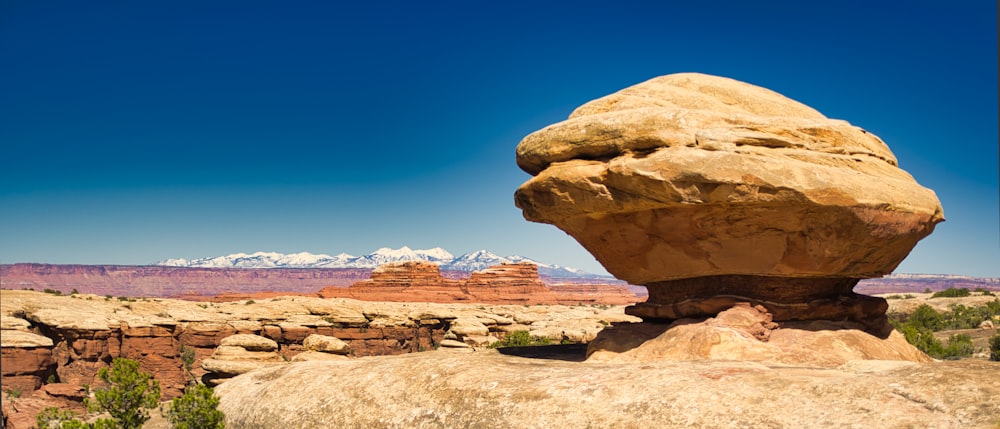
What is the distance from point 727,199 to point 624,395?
4247 millimetres

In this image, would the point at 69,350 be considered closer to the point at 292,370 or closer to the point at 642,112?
the point at 292,370

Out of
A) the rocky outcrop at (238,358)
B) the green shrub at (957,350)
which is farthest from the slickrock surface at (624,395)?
the green shrub at (957,350)

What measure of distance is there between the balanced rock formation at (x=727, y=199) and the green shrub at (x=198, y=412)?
748cm

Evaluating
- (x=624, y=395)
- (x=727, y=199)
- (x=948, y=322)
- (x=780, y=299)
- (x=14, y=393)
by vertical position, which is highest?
(x=727, y=199)

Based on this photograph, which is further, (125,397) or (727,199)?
(125,397)

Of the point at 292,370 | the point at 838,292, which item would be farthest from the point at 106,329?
the point at 838,292

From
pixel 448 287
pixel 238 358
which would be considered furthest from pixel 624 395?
pixel 448 287

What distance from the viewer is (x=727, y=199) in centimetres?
1134

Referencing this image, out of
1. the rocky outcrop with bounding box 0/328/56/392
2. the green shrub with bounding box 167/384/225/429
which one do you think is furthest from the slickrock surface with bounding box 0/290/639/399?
the green shrub with bounding box 167/384/225/429

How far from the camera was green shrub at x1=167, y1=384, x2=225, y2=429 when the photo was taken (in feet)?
43.2

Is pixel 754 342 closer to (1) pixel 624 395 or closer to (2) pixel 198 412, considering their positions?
(1) pixel 624 395

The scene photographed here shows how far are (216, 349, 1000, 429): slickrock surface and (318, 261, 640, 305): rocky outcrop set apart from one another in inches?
3163

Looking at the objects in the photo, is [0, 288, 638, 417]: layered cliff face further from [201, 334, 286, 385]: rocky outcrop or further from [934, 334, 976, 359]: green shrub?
[934, 334, 976, 359]: green shrub

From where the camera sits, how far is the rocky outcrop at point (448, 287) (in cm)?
9400
